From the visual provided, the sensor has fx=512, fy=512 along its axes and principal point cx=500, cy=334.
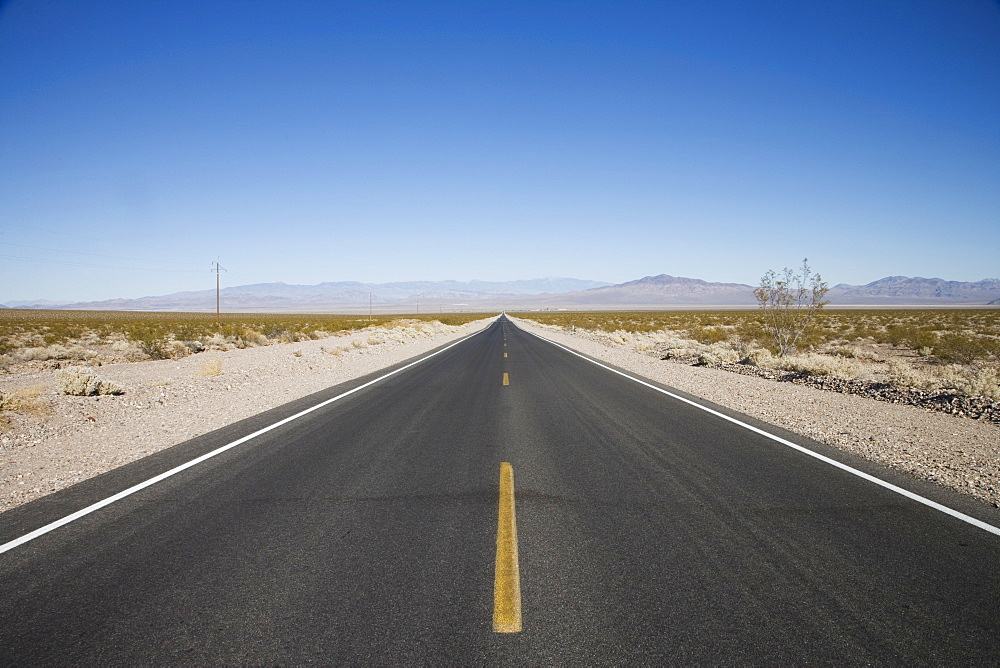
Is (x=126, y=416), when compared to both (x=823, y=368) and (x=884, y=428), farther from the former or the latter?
(x=823, y=368)

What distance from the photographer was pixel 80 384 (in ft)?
34.7

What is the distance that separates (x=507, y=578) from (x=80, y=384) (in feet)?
37.4

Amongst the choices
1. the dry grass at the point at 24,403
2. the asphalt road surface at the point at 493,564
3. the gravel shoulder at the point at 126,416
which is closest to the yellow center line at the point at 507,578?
the asphalt road surface at the point at 493,564

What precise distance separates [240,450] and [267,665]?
4593mm

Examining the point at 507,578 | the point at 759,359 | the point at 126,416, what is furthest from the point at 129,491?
the point at 759,359

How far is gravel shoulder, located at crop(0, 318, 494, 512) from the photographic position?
5.91 m

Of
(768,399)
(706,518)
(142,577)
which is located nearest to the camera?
(142,577)

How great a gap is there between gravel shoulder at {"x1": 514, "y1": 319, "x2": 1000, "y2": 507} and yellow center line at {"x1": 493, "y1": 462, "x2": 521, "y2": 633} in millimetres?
4406

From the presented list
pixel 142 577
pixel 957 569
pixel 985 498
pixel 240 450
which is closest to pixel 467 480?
pixel 142 577

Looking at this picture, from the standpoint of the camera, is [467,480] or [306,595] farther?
[467,480]

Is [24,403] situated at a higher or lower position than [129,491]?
higher

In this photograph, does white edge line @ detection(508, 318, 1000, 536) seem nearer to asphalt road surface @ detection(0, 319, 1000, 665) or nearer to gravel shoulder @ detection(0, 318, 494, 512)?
asphalt road surface @ detection(0, 319, 1000, 665)

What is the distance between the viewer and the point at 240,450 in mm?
6570

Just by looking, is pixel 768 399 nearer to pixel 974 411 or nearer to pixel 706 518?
pixel 974 411
